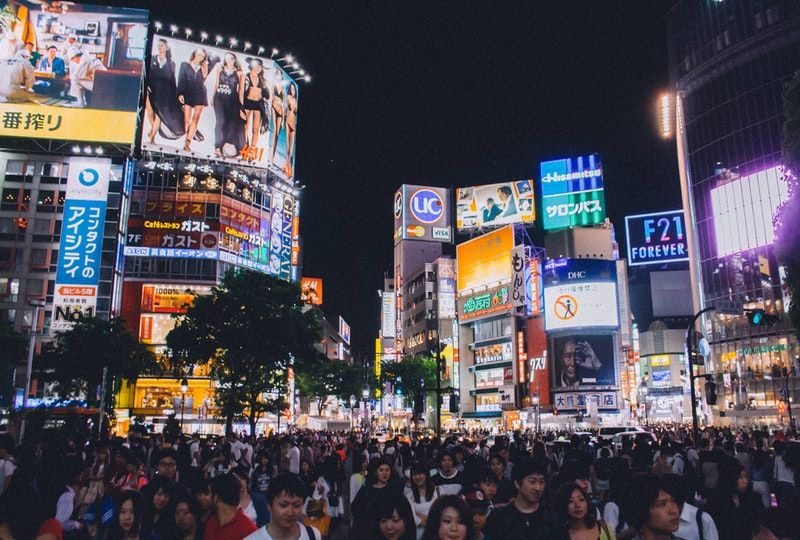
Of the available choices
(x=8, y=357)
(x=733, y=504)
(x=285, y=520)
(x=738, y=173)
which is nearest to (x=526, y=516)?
(x=285, y=520)

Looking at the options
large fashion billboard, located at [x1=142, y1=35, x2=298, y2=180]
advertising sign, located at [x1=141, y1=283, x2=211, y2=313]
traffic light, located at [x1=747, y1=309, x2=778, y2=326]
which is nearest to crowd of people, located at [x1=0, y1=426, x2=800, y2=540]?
traffic light, located at [x1=747, y1=309, x2=778, y2=326]

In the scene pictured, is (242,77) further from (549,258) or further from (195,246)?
(549,258)

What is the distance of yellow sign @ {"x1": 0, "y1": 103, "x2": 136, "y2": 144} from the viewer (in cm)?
5597

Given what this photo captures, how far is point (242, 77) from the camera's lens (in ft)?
219

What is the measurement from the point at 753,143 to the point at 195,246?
5958 centimetres

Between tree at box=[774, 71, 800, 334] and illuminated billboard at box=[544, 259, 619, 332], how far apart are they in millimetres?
49736

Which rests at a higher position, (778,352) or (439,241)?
(439,241)

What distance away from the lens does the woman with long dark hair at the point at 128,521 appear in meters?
6.16

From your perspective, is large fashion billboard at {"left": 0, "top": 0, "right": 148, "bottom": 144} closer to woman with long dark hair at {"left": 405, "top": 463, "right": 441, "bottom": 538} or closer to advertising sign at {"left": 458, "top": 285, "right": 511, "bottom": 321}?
advertising sign at {"left": 458, "top": 285, "right": 511, "bottom": 321}

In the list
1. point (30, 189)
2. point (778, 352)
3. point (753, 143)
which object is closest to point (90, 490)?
point (30, 189)

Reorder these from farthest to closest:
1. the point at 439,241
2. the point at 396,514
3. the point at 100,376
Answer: the point at 439,241 < the point at 100,376 < the point at 396,514

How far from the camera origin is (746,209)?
70500 mm

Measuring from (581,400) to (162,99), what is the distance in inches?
2054

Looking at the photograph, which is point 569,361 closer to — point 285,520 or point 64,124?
point 64,124
